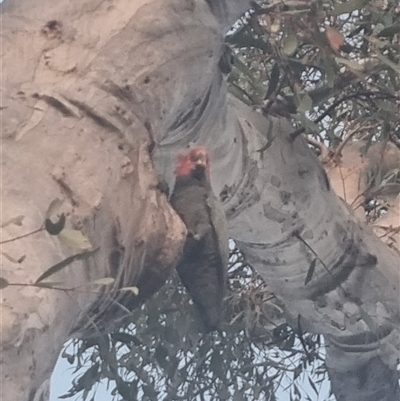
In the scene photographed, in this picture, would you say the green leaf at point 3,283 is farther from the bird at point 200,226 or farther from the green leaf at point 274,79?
the green leaf at point 274,79

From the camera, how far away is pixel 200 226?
36.0 inches

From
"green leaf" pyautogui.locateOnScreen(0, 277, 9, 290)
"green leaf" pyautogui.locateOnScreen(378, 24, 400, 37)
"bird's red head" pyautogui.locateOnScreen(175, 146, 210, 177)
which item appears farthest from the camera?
"green leaf" pyautogui.locateOnScreen(378, 24, 400, 37)

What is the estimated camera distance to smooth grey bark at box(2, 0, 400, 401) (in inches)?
18.0

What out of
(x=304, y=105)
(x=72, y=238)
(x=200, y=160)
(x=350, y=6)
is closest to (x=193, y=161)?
(x=200, y=160)

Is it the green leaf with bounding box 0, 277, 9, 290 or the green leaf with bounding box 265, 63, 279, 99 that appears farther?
the green leaf with bounding box 265, 63, 279, 99

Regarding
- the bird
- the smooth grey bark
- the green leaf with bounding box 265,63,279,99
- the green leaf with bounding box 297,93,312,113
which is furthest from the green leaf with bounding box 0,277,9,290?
the green leaf with bounding box 265,63,279,99

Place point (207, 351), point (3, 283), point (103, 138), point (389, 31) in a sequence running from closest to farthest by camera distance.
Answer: point (3, 283) < point (103, 138) < point (389, 31) < point (207, 351)

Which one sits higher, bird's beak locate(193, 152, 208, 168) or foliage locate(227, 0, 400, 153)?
foliage locate(227, 0, 400, 153)

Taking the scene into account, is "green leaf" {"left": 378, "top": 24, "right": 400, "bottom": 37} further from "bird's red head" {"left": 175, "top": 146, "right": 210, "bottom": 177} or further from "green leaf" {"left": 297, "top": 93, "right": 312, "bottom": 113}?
"bird's red head" {"left": 175, "top": 146, "right": 210, "bottom": 177}

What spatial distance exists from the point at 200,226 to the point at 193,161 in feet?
0.29

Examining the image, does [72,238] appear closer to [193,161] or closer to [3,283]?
[3,283]

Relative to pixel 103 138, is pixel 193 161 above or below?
above

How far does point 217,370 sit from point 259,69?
26.6 inches

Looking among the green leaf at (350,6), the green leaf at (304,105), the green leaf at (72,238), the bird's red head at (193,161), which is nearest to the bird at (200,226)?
the bird's red head at (193,161)
